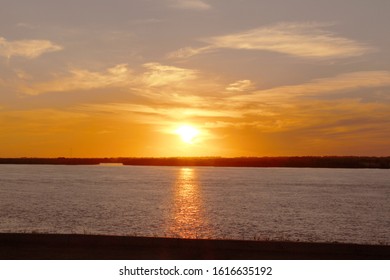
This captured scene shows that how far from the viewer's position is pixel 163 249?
45.2 ft

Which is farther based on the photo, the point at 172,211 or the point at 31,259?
the point at 172,211

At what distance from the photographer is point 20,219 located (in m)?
43.4

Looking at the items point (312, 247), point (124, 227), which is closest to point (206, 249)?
point (312, 247)

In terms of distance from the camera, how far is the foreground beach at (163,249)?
43.5ft

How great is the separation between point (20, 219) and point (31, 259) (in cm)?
3253

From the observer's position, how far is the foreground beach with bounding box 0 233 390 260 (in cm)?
1326

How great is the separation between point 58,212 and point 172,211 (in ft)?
38.6

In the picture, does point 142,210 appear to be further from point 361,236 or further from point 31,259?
point 31,259

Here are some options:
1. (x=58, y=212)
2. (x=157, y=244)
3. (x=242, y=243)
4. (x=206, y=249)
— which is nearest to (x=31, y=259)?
(x=157, y=244)

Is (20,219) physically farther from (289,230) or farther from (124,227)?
(289,230)

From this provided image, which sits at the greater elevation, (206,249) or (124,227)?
(206,249)
